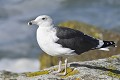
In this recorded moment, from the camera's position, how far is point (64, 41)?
9.23 m

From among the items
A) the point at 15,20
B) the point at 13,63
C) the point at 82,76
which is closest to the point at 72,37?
the point at 82,76

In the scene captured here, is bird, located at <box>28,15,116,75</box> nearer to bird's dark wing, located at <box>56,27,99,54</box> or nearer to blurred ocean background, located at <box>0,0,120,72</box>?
bird's dark wing, located at <box>56,27,99,54</box>

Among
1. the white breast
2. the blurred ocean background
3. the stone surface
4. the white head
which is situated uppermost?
the blurred ocean background

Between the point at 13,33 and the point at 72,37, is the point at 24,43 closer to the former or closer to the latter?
the point at 13,33

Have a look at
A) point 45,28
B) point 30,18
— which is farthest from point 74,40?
point 30,18

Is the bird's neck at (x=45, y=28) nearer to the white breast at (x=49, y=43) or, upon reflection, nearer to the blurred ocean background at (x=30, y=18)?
the white breast at (x=49, y=43)

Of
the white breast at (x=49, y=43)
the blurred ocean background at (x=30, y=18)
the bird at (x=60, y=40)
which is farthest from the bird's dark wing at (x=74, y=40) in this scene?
the blurred ocean background at (x=30, y=18)

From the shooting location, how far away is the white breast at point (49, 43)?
886 cm

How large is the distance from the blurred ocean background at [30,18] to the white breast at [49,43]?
13299 millimetres

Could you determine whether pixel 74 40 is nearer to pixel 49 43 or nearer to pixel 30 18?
pixel 49 43

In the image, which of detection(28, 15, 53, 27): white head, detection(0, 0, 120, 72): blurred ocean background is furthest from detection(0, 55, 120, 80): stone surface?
detection(0, 0, 120, 72): blurred ocean background

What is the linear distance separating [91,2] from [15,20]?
615cm

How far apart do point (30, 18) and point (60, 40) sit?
72.2 feet

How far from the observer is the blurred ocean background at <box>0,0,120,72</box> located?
80.0ft
